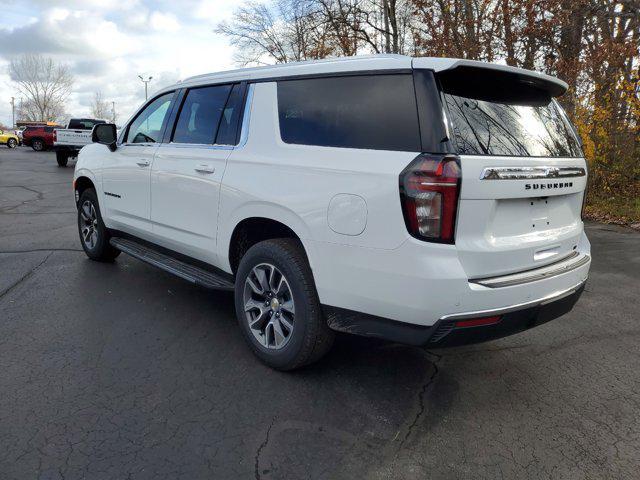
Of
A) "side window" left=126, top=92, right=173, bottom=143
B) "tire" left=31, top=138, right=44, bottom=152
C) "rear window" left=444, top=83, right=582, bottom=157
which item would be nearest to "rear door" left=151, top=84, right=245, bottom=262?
"side window" left=126, top=92, right=173, bottom=143

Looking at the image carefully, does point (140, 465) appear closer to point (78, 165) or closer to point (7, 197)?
point (78, 165)

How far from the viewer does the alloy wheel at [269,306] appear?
3127 millimetres

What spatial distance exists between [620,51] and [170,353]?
34.2ft

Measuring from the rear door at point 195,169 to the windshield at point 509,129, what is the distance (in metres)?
1.64

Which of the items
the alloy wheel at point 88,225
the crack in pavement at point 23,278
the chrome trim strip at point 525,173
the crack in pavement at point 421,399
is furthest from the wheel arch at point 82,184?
the chrome trim strip at point 525,173

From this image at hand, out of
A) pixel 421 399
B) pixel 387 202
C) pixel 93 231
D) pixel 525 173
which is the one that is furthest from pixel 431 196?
pixel 93 231

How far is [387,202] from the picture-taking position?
247 centimetres

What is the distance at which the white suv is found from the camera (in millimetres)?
2432

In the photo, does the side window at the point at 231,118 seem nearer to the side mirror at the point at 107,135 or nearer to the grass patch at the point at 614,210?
the side mirror at the point at 107,135

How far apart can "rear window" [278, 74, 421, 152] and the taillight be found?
132 mm

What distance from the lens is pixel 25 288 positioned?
15.6 ft

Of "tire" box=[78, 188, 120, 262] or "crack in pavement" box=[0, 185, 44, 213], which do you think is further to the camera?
"crack in pavement" box=[0, 185, 44, 213]

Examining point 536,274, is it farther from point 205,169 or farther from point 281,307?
point 205,169

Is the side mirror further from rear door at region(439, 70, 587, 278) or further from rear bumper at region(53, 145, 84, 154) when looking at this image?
rear bumper at region(53, 145, 84, 154)
